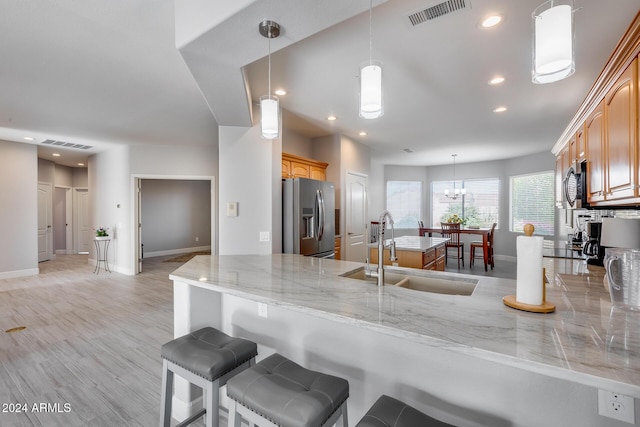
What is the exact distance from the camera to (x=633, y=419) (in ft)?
3.14

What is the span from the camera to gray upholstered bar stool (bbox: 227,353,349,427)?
1.08m

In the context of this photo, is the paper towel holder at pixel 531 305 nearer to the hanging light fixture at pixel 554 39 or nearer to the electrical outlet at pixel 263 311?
the hanging light fixture at pixel 554 39

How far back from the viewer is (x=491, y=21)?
2.10 metres

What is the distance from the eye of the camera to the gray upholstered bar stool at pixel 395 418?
1.02 m

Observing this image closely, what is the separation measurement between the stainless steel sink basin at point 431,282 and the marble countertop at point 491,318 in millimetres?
50

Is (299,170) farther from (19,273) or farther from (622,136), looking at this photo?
(19,273)

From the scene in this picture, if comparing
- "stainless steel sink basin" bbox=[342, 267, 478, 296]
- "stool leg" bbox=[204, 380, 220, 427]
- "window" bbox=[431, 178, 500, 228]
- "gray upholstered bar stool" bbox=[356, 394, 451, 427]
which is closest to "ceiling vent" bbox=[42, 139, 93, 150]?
"stool leg" bbox=[204, 380, 220, 427]

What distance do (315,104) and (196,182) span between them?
6.85 meters

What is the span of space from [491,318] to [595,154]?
2.76 meters

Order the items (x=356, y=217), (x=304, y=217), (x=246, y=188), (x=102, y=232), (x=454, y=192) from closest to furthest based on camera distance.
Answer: (x=246, y=188), (x=304, y=217), (x=356, y=217), (x=102, y=232), (x=454, y=192)

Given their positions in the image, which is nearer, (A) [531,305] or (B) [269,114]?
(A) [531,305]

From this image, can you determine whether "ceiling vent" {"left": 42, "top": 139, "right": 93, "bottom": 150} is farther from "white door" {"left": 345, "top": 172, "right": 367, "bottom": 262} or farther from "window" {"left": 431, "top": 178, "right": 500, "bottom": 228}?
"window" {"left": 431, "top": 178, "right": 500, "bottom": 228}

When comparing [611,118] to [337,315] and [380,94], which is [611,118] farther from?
[337,315]

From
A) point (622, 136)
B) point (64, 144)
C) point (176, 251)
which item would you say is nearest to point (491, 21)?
point (622, 136)
